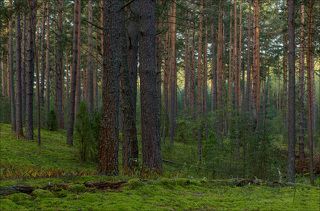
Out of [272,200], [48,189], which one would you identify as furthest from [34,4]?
[272,200]

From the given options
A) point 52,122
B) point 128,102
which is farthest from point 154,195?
point 52,122

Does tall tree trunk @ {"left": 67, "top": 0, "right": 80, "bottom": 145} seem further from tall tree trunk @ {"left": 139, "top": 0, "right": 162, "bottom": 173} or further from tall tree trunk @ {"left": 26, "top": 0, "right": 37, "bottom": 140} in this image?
tall tree trunk @ {"left": 139, "top": 0, "right": 162, "bottom": 173}

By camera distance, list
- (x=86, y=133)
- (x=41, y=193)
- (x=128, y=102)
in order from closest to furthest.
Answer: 1. (x=41, y=193)
2. (x=128, y=102)
3. (x=86, y=133)

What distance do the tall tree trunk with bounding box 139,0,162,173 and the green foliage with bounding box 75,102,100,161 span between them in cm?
539

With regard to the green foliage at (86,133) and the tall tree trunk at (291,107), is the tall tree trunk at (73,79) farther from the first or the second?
the tall tree trunk at (291,107)

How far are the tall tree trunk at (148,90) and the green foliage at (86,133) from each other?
5.39 m

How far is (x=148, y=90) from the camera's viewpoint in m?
9.34

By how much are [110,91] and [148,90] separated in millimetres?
1780

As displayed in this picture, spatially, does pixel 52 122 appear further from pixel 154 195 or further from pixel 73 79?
pixel 154 195

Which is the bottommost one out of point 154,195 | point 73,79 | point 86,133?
point 154,195

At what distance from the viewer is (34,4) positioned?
59.1 ft

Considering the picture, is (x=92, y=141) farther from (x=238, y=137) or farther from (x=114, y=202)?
(x=114, y=202)

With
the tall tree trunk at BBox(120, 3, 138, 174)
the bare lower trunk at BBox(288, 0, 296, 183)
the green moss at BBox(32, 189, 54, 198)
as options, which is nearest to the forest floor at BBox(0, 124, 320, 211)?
the green moss at BBox(32, 189, 54, 198)

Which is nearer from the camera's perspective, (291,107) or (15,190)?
(15,190)
